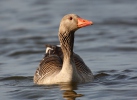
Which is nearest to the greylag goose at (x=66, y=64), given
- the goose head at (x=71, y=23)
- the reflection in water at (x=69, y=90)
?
the goose head at (x=71, y=23)

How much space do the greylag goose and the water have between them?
0.24 meters

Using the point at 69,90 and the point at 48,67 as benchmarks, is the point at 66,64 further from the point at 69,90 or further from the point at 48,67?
the point at 48,67

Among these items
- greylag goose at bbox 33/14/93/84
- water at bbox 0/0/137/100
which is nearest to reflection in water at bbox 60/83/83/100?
water at bbox 0/0/137/100

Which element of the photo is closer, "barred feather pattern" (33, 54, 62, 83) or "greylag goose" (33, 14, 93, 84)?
"greylag goose" (33, 14, 93, 84)

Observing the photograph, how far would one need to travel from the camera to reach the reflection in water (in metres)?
14.6

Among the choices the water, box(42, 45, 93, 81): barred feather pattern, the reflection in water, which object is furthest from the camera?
box(42, 45, 93, 81): barred feather pattern

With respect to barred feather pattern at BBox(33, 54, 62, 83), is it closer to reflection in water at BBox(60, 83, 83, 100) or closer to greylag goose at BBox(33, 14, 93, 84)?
greylag goose at BBox(33, 14, 93, 84)

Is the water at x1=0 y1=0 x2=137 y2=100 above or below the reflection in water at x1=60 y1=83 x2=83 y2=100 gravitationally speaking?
above

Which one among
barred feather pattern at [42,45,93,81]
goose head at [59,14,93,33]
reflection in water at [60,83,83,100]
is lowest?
reflection in water at [60,83,83,100]

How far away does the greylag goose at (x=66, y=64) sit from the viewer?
1512cm

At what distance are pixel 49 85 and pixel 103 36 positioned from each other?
7806mm

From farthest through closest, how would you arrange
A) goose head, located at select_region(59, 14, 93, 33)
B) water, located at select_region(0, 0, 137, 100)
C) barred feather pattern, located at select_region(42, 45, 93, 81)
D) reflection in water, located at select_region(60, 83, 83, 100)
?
1. barred feather pattern, located at select_region(42, 45, 93, 81)
2. water, located at select_region(0, 0, 137, 100)
3. goose head, located at select_region(59, 14, 93, 33)
4. reflection in water, located at select_region(60, 83, 83, 100)

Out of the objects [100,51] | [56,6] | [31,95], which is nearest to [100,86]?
[31,95]

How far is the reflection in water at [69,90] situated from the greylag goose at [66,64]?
6.2 inches
